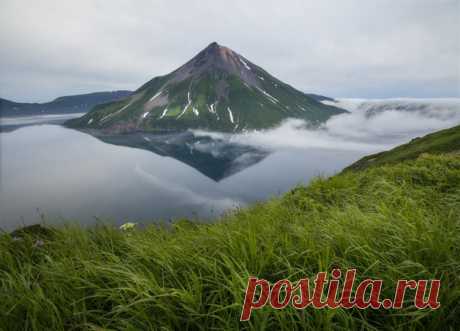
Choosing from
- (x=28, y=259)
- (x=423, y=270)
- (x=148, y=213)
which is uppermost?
(x=423, y=270)

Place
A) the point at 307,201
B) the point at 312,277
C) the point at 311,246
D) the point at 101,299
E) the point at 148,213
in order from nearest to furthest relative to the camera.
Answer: the point at 312,277
the point at 101,299
the point at 311,246
the point at 307,201
the point at 148,213

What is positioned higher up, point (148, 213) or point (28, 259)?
point (28, 259)

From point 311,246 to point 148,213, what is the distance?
17001cm

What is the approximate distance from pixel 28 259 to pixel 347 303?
3934 mm

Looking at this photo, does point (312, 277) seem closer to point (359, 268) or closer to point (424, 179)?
point (359, 268)

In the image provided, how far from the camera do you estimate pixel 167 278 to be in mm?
2543

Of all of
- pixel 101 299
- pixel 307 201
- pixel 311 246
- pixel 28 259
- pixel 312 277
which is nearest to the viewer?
pixel 312 277

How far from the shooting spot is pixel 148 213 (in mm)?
160875

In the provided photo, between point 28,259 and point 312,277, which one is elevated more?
point 312,277

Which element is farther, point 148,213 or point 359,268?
point 148,213

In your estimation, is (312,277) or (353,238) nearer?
(312,277)

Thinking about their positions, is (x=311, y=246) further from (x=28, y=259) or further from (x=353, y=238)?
(x=28, y=259)

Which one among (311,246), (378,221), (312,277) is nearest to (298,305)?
(312,277)

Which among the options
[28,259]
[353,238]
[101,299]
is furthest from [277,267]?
[28,259]
